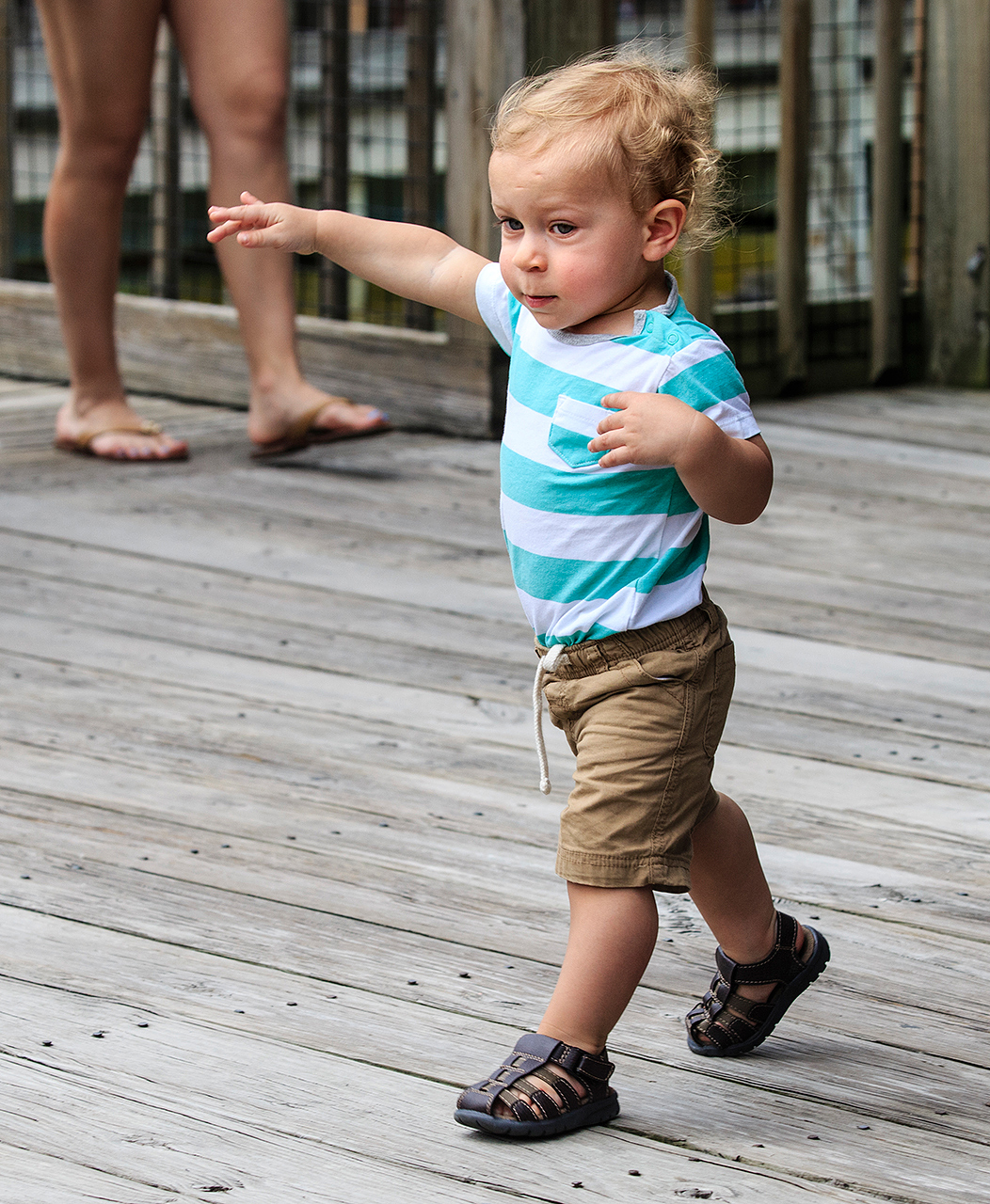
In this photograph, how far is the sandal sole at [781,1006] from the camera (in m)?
1.62

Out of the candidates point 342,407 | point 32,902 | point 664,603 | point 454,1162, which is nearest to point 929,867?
point 664,603

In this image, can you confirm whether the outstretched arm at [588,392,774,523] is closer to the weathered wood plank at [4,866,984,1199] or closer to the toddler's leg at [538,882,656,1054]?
the toddler's leg at [538,882,656,1054]

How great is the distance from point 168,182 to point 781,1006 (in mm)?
4138

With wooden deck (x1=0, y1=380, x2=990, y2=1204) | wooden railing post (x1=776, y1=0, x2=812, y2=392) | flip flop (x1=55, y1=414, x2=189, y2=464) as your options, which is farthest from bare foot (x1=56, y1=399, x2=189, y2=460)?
wooden railing post (x1=776, y1=0, x2=812, y2=392)

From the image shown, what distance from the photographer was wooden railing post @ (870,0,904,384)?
4.86 meters

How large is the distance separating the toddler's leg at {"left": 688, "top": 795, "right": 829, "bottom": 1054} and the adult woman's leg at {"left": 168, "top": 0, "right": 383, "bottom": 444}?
2463 millimetres

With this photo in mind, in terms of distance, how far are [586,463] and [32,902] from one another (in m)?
0.78

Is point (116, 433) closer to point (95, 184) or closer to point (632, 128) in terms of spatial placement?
point (95, 184)

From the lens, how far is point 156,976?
1732 mm

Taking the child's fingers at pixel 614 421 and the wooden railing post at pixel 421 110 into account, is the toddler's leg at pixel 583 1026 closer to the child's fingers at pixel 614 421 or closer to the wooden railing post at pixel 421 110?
the child's fingers at pixel 614 421

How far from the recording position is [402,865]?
2.01 m

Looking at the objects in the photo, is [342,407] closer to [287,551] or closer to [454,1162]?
[287,551]

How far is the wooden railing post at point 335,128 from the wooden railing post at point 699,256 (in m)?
0.95

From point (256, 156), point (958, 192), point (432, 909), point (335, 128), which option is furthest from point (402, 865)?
point (958, 192)
